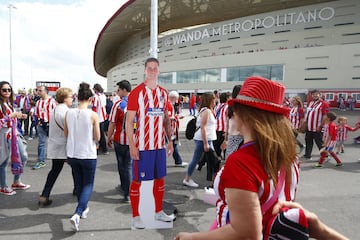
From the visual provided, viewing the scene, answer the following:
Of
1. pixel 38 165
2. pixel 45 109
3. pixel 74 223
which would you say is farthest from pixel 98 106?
pixel 74 223

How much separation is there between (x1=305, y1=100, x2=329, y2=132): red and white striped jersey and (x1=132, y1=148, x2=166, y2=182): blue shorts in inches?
231

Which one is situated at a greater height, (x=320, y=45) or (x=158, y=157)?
(x=320, y=45)

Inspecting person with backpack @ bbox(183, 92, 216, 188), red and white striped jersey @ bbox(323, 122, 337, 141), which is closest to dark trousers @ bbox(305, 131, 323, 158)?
red and white striped jersey @ bbox(323, 122, 337, 141)

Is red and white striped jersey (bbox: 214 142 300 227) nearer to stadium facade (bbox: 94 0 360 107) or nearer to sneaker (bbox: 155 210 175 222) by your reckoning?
sneaker (bbox: 155 210 175 222)

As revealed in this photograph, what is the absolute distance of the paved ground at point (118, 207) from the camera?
329 centimetres

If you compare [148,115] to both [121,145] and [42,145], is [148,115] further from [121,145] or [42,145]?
[42,145]

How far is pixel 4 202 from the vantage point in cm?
412

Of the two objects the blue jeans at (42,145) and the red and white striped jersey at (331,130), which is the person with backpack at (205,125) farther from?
the red and white striped jersey at (331,130)

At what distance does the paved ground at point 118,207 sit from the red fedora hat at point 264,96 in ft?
8.47

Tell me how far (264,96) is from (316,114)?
7.30m

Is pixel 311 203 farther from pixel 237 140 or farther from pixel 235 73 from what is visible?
pixel 235 73

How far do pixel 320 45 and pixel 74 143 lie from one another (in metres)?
38.6

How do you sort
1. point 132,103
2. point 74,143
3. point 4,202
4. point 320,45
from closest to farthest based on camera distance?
point 132,103
point 74,143
point 4,202
point 320,45

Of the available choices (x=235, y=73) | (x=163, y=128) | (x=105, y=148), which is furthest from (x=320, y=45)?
(x=163, y=128)
